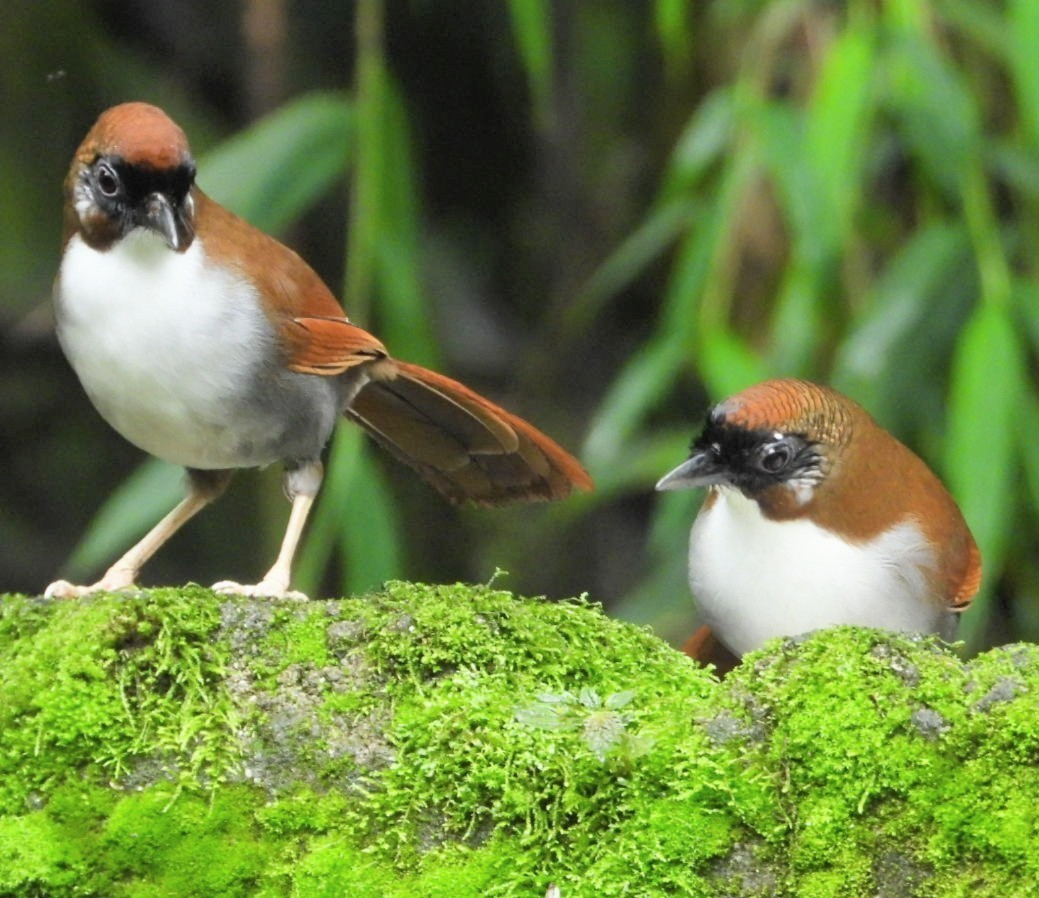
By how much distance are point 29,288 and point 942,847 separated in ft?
15.8

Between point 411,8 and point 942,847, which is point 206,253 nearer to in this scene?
point 942,847

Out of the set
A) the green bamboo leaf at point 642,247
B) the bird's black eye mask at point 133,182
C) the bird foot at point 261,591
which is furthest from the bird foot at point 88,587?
the green bamboo leaf at point 642,247

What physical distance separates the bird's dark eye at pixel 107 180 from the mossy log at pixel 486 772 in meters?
0.92

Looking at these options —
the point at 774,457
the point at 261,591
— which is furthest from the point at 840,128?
the point at 261,591

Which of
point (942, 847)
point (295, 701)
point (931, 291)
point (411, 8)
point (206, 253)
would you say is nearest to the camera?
point (942, 847)

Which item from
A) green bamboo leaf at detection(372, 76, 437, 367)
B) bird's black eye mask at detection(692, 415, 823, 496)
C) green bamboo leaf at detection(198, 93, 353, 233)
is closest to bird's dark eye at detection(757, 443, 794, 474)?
bird's black eye mask at detection(692, 415, 823, 496)

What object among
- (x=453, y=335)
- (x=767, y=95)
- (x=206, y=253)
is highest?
(x=767, y=95)

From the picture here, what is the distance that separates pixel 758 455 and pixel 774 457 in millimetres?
37

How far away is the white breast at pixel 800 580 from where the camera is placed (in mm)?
3369

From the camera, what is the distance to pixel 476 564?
6.34 m

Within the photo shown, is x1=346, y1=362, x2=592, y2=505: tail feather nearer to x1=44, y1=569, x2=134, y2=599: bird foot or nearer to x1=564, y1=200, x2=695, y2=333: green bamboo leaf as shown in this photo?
x1=44, y1=569, x2=134, y2=599: bird foot

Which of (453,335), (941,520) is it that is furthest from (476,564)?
(941,520)

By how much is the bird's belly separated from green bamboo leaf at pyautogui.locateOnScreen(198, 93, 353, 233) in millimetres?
1421

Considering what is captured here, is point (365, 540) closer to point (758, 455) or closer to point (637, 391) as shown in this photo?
point (637, 391)
